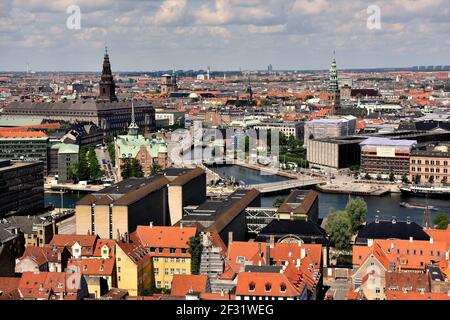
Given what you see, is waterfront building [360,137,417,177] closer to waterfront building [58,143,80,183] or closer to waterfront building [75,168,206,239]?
waterfront building [58,143,80,183]

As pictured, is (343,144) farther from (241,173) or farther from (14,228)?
(14,228)

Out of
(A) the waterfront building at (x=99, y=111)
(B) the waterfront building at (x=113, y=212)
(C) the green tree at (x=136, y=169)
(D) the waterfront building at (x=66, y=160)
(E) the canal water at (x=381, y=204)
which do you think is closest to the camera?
(B) the waterfront building at (x=113, y=212)

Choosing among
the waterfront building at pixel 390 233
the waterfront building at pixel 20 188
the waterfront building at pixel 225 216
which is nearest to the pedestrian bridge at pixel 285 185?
the waterfront building at pixel 20 188

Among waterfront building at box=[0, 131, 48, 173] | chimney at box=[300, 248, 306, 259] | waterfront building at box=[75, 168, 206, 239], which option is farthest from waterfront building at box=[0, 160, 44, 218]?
chimney at box=[300, 248, 306, 259]

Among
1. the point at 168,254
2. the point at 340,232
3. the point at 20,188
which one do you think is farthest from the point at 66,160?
the point at 168,254

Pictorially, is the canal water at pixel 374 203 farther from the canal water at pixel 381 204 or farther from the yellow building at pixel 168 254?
the yellow building at pixel 168 254
